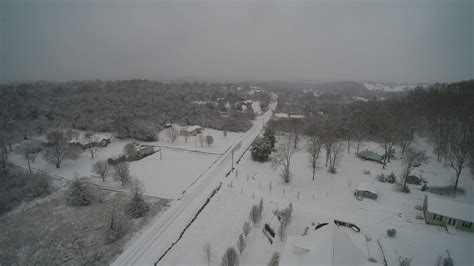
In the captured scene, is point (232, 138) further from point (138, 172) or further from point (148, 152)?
point (138, 172)

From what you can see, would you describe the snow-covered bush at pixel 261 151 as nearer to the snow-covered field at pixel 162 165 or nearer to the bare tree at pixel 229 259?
the snow-covered field at pixel 162 165

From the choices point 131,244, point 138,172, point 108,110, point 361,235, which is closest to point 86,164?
point 138,172

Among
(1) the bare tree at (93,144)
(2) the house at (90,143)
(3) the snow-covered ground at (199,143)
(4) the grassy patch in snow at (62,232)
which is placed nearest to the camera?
(4) the grassy patch in snow at (62,232)

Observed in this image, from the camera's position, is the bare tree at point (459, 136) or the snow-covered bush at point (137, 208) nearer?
the snow-covered bush at point (137, 208)

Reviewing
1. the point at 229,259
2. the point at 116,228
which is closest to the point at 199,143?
the point at 116,228

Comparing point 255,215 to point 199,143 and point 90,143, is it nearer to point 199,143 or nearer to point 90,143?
point 199,143

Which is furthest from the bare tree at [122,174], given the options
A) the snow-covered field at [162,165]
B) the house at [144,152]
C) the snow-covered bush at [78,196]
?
the house at [144,152]

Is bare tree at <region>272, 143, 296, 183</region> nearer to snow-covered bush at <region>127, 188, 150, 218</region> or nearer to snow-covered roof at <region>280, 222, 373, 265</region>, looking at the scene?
snow-covered roof at <region>280, 222, 373, 265</region>
